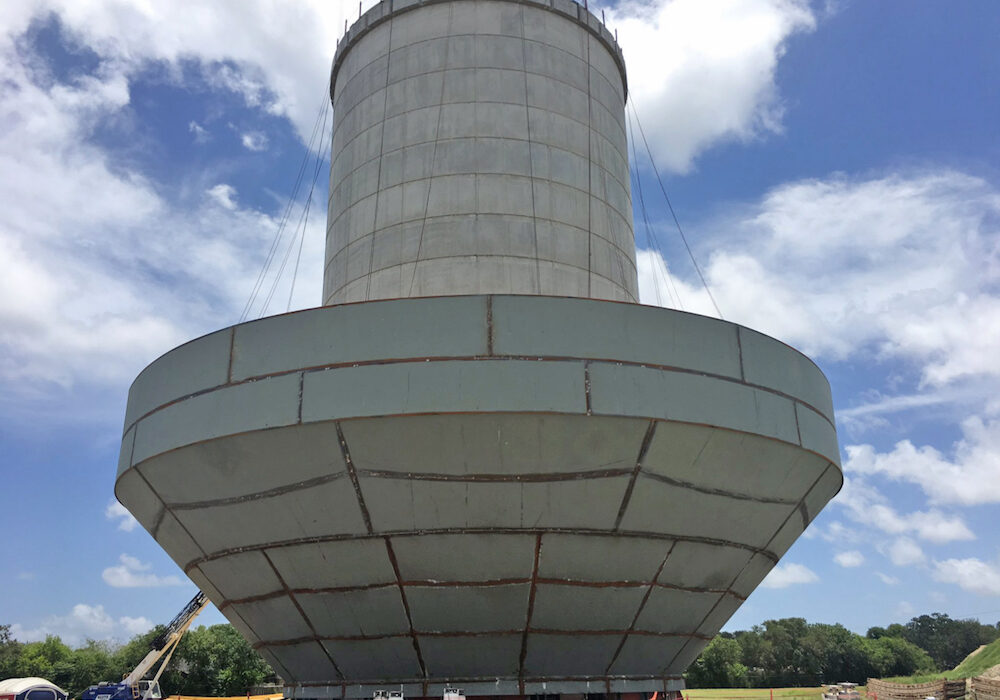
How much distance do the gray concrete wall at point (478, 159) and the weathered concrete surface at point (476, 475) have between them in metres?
4.14

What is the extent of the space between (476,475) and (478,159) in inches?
264

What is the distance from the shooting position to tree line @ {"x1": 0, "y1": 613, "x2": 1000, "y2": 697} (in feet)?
204

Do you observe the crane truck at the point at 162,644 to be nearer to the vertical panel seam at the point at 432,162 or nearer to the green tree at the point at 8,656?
the vertical panel seam at the point at 432,162

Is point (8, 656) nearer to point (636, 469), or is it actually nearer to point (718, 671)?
point (718, 671)

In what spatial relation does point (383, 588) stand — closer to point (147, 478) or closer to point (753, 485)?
point (147, 478)

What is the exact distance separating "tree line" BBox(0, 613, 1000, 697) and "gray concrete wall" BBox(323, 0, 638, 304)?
2165 inches

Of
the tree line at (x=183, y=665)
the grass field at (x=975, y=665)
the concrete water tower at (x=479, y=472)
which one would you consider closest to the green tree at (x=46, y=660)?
the tree line at (x=183, y=665)

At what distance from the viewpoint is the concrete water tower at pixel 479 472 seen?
31.8 feet

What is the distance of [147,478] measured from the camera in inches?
449

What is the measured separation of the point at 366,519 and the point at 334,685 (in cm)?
335

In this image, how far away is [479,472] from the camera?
32.5 feet

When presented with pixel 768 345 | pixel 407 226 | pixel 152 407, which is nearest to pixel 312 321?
pixel 152 407

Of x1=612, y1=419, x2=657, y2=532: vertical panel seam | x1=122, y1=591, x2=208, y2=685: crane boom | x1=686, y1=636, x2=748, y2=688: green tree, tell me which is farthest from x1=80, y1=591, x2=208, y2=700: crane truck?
x1=686, y1=636, x2=748, y2=688: green tree

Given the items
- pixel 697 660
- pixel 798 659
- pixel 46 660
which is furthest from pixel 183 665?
pixel 798 659
